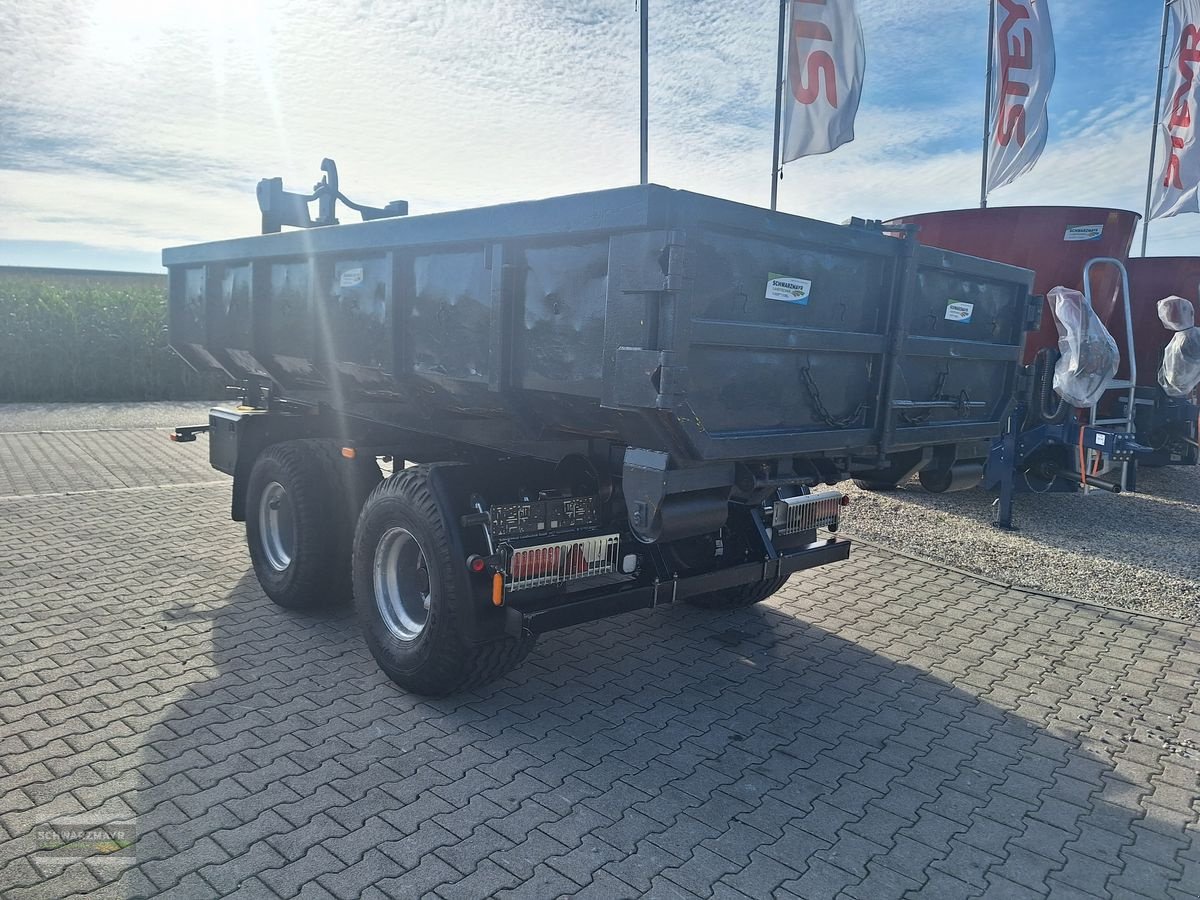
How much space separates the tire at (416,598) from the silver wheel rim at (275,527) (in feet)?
4.05

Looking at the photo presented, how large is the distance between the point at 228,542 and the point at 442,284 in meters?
4.17

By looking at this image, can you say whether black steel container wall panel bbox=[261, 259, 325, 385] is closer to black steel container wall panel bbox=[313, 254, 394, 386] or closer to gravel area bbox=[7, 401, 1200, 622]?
black steel container wall panel bbox=[313, 254, 394, 386]

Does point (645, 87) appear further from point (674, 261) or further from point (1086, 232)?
point (1086, 232)

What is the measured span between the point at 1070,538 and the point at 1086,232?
320 cm

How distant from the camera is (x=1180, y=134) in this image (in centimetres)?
1280

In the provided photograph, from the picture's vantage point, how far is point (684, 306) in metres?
2.96

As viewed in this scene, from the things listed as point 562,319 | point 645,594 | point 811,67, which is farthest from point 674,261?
point 811,67

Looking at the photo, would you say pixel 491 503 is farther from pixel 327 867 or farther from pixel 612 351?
pixel 327 867

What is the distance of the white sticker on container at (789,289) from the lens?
3400 mm

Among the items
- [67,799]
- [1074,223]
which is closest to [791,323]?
[67,799]

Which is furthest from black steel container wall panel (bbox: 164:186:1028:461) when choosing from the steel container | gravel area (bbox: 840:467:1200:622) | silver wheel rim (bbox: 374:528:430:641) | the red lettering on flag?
the steel container

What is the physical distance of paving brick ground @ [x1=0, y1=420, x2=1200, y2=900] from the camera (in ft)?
9.43

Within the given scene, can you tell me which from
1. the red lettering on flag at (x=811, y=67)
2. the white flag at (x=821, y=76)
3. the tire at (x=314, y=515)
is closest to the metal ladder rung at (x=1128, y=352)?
the white flag at (x=821, y=76)

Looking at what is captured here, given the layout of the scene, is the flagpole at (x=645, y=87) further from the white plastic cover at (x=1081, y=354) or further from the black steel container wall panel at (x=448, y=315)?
the white plastic cover at (x=1081, y=354)
